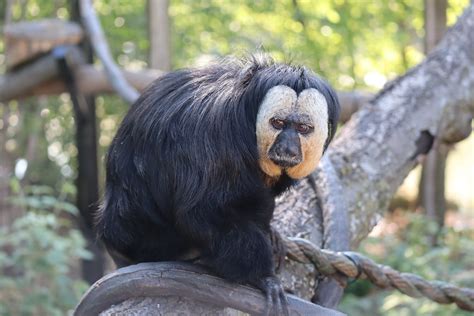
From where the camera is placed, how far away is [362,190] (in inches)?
134

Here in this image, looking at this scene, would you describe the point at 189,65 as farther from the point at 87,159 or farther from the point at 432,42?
the point at 432,42

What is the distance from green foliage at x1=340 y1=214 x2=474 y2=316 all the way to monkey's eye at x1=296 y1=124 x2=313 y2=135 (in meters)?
2.46

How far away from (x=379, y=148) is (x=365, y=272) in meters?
0.85

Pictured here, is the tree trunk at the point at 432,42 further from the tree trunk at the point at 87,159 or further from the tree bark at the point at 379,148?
the tree trunk at the point at 87,159

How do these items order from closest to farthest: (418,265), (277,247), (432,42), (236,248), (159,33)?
(236,248), (277,247), (418,265), (159,33), (432,42)

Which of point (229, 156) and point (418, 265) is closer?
point (229, 156)

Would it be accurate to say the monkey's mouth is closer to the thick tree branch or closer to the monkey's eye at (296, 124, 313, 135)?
the monkey's eye at (296, 124, 313, 135)

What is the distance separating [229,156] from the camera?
97.3 inches

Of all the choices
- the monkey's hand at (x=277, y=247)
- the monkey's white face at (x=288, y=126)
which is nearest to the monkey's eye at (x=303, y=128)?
the monkey's white face at (x=288, y=126)

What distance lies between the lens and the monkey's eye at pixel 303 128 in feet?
8.38

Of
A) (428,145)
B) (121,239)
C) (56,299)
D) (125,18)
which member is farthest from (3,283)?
(125,18)

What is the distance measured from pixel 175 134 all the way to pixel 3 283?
2526 mm

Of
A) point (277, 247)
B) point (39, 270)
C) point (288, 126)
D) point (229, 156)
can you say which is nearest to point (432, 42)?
point (39, 270)

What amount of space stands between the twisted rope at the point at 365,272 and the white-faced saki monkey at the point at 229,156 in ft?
0.59
